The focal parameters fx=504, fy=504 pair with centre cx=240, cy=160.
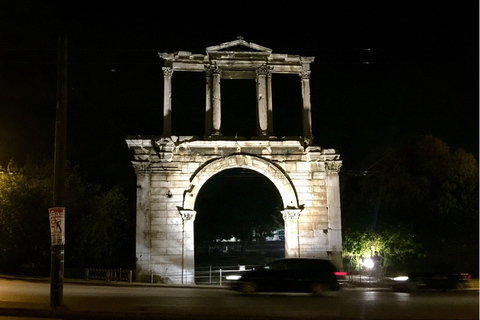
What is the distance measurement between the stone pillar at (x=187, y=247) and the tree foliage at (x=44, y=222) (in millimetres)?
6596

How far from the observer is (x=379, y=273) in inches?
1129

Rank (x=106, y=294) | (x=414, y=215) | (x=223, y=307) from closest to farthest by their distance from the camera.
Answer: (x=223, y=307)
(x=106, y=294)
(x=414, y=215)

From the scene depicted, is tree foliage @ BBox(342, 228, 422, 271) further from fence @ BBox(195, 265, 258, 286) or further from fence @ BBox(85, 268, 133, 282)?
fence @ BBox(85, 268, 133, 282)

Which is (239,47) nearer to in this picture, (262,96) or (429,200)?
(262,96)

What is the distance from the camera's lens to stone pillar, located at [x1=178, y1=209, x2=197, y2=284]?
25.6 meters

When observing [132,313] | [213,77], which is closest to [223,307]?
[132,313]

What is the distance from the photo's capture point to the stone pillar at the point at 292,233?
25938 millimetres

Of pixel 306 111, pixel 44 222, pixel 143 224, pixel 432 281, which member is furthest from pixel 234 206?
pixel 432 281

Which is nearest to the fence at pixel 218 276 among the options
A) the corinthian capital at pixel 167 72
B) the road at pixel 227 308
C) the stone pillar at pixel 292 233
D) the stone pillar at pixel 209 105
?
the stone pillar at pixel 292 233

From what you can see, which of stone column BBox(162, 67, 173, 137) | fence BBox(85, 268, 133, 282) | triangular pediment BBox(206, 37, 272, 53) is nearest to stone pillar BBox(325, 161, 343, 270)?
triangular pediment BBox(206, 37, 272, 53)

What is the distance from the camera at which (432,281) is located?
22141 mm

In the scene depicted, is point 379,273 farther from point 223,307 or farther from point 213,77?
point 223,307

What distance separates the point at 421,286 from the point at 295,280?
6974 millimetres

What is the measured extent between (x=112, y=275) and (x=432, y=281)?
15.8m
